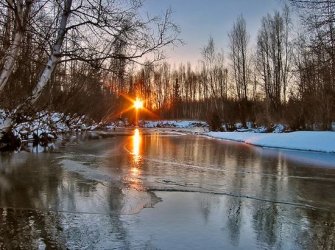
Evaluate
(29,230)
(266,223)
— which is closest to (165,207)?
(266,223)

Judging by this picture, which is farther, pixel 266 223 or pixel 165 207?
pixel 165 207

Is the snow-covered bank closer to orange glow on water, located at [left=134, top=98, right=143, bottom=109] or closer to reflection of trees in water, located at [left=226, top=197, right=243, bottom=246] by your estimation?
reflection of trees in water, located at [left=226, top=197, right=243, bottom=246]

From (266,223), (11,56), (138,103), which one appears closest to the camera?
(266,223)

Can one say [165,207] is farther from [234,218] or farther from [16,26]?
[16,26]

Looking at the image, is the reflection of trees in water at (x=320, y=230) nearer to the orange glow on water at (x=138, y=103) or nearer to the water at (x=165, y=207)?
the water at (x=165, y=207)

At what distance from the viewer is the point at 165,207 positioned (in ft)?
28.1

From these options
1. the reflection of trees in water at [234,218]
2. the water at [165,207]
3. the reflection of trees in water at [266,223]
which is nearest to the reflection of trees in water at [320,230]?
the water at [165,207]

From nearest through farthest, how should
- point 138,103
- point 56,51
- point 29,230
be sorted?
1. point 29,230
2. point 56,51
3. point 138,103

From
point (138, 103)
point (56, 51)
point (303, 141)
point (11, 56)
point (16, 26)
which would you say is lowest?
point (303, 141)

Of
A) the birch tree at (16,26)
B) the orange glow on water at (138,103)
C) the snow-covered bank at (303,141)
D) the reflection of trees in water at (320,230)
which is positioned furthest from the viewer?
the orange glow on water at (138,103)

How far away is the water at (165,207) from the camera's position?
Result: 6270 millimetres

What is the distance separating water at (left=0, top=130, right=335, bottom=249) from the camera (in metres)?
6.27

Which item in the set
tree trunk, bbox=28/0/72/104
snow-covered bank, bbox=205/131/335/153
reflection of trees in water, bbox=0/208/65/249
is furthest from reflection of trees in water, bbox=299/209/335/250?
snow-covered bank, bbox=205/131/335/153

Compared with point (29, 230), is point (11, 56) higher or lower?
higher
